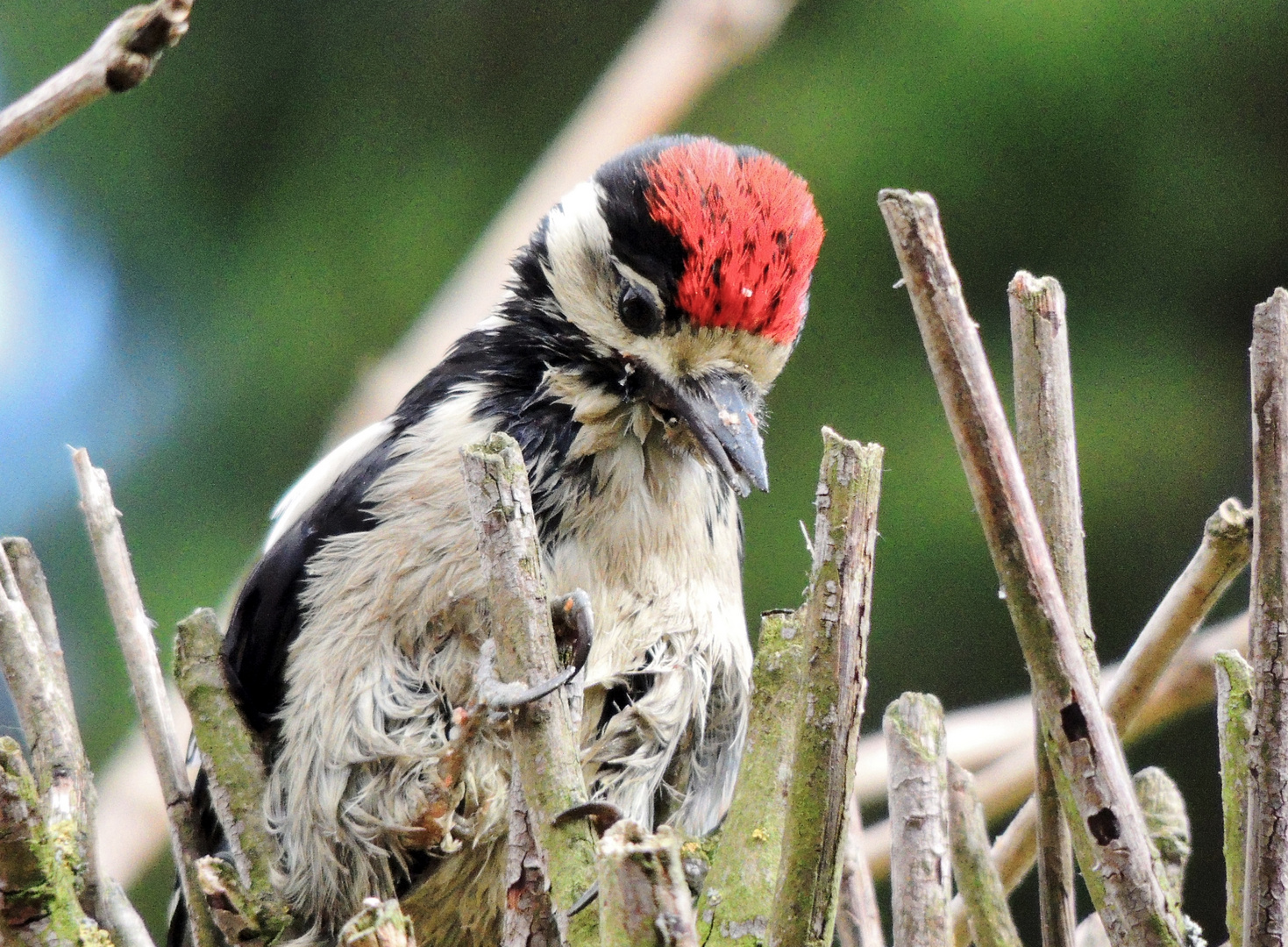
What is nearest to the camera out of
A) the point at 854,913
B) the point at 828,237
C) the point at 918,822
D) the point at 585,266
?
the point at 918,822

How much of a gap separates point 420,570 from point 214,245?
2.19 meters

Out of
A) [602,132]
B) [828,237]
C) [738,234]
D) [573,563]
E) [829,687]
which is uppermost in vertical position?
[828,237]

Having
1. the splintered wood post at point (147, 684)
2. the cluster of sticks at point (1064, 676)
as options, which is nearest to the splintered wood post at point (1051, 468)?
the cluster of sticks at point (1064, 676)

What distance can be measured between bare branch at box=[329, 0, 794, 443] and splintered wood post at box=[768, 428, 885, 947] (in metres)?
1.50

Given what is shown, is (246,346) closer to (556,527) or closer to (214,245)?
(214,245)

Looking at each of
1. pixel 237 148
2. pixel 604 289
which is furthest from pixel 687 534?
pixel 237 148

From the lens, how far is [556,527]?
4.78 feet

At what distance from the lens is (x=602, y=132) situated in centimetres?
224

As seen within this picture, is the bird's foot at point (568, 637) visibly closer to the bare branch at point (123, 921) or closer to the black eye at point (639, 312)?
the bare branch at point (123, 921)

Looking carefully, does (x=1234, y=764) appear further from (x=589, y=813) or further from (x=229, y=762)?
(x=229, y=762)

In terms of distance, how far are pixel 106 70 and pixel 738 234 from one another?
71 cm

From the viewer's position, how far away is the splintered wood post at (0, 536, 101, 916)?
3.20 ft

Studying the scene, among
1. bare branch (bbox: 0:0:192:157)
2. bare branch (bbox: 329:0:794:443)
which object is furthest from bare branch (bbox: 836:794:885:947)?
bare branch (bbox: 329:0:794:443)

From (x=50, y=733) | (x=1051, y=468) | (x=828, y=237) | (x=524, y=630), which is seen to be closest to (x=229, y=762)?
(x=50, y=733)
